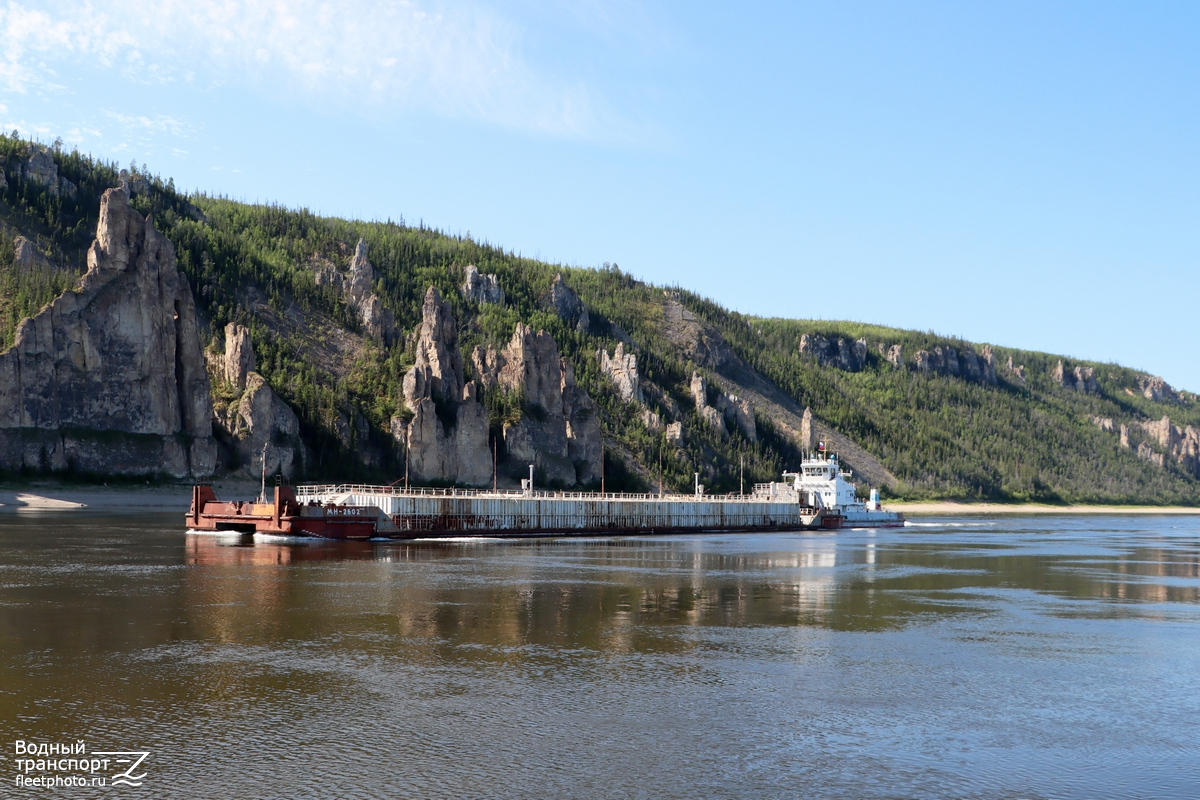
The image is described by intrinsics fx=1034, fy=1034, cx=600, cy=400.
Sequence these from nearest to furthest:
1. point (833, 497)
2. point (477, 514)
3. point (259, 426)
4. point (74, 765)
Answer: point (74, 765) → point (477, 514) → point (833, 497) → point (259, 426)

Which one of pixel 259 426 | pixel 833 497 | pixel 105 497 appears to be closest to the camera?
pixel 105 497

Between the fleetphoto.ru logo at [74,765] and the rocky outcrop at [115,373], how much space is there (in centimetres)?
14072

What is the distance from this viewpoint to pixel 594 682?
32969mm

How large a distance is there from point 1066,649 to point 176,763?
33652 millimetres

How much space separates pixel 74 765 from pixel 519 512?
9460 cm

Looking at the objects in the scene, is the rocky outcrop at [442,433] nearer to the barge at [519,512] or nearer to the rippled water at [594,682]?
the barge at [519,512]

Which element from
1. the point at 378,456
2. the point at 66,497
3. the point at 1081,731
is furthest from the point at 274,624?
the point at 378,456

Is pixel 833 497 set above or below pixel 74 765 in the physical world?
above

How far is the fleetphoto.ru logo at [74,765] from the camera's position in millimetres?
22547

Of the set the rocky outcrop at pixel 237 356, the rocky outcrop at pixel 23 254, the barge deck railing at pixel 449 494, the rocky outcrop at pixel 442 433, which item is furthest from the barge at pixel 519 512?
the rocky outcrop at pixel 23 254

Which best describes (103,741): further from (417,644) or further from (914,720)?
(914,720)

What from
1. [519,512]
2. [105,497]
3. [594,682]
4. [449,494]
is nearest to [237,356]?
[105,497]

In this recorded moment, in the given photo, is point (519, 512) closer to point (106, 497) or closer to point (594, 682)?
point (106, 497)

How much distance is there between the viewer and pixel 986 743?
27016 mm
